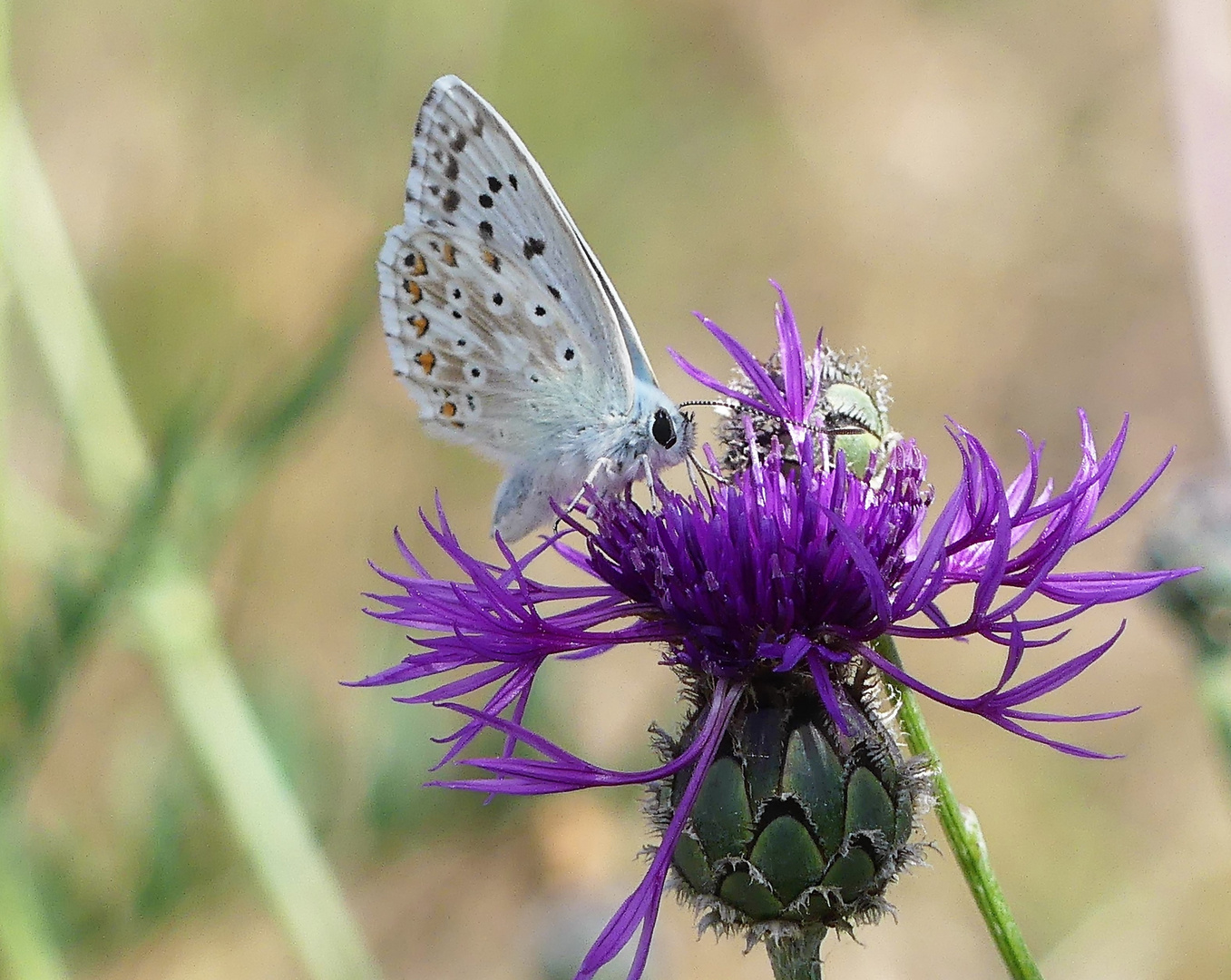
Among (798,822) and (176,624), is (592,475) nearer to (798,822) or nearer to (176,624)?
(798,822)

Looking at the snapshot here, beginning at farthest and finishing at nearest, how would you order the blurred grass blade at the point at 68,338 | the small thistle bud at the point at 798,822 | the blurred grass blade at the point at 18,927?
1. the blurred grass blade at the point at 68,338
2. the blurred grass blade at the point at 18,927
3. the small thistle bud at the point at 798,822

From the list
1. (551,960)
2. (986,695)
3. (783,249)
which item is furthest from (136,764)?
(783,249)

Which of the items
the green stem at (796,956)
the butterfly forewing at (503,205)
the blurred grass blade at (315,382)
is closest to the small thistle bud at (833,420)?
the butterfly forewing at (503,205)

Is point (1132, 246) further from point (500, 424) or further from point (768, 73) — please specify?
point (500, 424)

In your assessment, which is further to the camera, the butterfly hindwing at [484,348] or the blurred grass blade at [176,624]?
the blurred grass blade at [176,624]

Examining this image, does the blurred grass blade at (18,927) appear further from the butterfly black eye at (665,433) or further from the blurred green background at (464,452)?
the butterfly black eye at (665,433)

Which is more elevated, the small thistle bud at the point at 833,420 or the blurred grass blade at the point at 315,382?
the blurred grass blade at the point at 315,382

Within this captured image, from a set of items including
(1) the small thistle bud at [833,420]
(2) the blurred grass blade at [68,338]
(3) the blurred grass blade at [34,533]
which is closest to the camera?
(1) the small thistle bud at [833,420]
